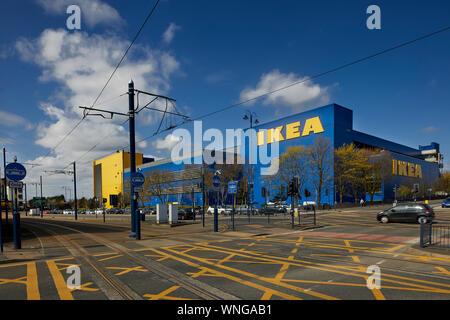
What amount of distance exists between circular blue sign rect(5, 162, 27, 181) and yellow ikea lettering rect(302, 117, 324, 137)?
52.9 meters

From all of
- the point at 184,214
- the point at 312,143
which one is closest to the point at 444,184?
the point at 312,143

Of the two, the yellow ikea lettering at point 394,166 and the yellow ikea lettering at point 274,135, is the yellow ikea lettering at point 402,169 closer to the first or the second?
the yellow ikea lettering at point 394,166

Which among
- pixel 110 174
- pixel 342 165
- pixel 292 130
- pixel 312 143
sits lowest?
pixel 110 174

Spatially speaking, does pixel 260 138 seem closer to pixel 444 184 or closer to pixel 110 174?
pixel 110 174

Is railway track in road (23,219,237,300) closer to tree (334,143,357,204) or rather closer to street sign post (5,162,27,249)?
street sign post (5,162,27,249)

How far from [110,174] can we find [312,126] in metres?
81.2

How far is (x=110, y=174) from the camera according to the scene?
349ft

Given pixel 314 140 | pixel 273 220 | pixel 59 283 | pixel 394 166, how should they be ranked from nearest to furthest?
pixel 59 283 → pixel 273 220 → pixel 314 140 → pixel 394 166

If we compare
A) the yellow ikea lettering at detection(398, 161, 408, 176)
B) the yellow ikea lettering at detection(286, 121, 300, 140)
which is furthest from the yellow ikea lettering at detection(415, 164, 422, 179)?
the yellow ikea lettering at detection(286, 121, 300, 140)

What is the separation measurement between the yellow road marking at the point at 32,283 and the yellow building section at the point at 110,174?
90.2 m

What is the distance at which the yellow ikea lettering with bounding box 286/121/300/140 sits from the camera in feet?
196

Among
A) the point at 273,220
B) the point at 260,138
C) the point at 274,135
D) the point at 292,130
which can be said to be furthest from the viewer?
the point at 260,138

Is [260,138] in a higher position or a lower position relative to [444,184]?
higher
